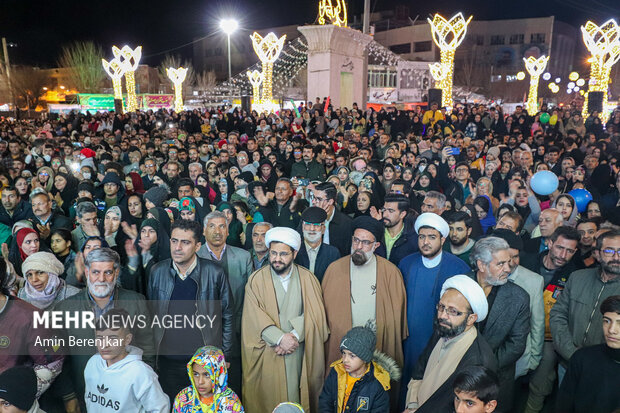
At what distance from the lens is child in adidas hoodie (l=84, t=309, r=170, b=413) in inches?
108

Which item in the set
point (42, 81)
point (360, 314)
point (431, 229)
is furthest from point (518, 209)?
point (42, 81)

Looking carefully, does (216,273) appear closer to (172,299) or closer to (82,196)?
(172,299)

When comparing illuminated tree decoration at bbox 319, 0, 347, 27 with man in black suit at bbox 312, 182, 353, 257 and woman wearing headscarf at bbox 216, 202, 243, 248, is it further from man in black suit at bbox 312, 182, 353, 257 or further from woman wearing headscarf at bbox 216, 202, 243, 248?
man in black suit at bbox 312, 182, 353, 257

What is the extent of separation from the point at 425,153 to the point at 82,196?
274 inches

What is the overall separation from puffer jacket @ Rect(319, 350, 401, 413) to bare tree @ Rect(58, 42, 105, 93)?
2061 inches

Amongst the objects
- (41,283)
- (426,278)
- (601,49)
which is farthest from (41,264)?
(601,49)

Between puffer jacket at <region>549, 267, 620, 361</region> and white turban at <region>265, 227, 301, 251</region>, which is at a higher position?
white turban at <region>265, 227, 301, 251</region>

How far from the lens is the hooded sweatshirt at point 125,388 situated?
273 centimetres

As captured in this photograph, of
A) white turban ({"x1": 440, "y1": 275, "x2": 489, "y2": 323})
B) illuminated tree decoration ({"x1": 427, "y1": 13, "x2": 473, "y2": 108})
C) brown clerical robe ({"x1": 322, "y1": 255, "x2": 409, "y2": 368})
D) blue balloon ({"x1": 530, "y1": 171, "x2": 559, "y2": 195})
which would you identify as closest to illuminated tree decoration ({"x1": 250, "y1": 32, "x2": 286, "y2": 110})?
illuminated tree decoration ({"x1": 427, "y1": 13, "x2": 473, "y2": 108})

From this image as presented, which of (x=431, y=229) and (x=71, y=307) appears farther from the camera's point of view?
(x=431, y=229)

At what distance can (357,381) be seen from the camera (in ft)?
9.52

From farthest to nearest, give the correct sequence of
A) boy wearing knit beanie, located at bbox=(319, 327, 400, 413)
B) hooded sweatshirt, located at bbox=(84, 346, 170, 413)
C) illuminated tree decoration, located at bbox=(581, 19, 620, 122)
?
illuminated tree decoration, located at bbox=(581, 19, 620, 122) < boy wearing knit beanie, located at bbox=(319, 327, 400, 413) < hooded sweatshirt, located at bbox=(84, 346, 170, 413)

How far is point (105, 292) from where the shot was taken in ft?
10.4

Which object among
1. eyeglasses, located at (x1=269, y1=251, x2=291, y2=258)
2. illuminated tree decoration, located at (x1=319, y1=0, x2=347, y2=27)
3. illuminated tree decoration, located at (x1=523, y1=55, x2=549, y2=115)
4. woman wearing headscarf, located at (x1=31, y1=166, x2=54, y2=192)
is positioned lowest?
eyeglasses, located at (x1=269, y1=251, x2=291, y2=258)
